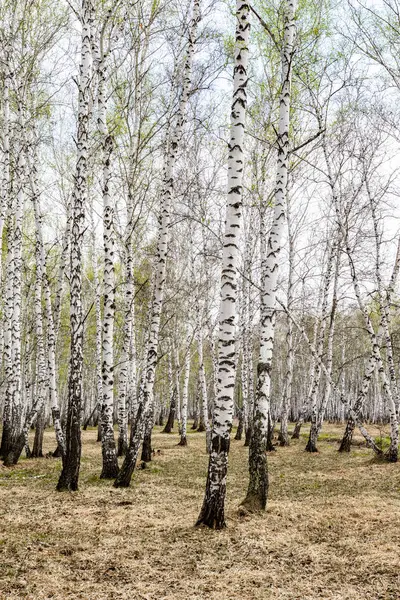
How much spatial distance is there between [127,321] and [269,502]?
5.56 meters

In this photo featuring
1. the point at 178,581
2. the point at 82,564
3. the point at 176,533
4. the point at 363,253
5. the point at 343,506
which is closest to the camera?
the point at 178,581

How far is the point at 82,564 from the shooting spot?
4723 millimetres

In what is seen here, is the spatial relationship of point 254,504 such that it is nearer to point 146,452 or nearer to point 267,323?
point 267,323

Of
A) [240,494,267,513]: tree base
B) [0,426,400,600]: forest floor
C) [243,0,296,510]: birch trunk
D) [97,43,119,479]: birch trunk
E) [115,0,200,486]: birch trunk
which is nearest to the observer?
[0,426,400,600]: forest floor

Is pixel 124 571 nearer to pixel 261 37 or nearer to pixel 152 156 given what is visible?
pixel 261 37

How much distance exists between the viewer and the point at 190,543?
539 cm

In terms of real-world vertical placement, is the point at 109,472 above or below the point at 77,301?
below

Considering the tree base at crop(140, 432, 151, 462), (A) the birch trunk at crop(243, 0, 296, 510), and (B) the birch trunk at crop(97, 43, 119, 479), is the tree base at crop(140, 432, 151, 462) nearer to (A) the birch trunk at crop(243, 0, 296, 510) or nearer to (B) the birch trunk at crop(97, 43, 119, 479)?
(B) the birch trunk at crop(97, 43, 119, 479)

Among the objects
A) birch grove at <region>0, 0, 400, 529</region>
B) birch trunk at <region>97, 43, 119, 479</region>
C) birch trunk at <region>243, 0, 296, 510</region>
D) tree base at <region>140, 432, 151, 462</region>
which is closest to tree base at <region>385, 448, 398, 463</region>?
birch grove at <region>0, 0, 400, 529</region>

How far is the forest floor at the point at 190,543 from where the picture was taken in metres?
4.20

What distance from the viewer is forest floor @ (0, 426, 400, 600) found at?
420 cm

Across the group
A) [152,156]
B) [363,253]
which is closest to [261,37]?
[152,156]

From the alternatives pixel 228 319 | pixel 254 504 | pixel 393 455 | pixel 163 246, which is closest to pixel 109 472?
pixel 254 504

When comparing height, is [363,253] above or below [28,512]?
above
